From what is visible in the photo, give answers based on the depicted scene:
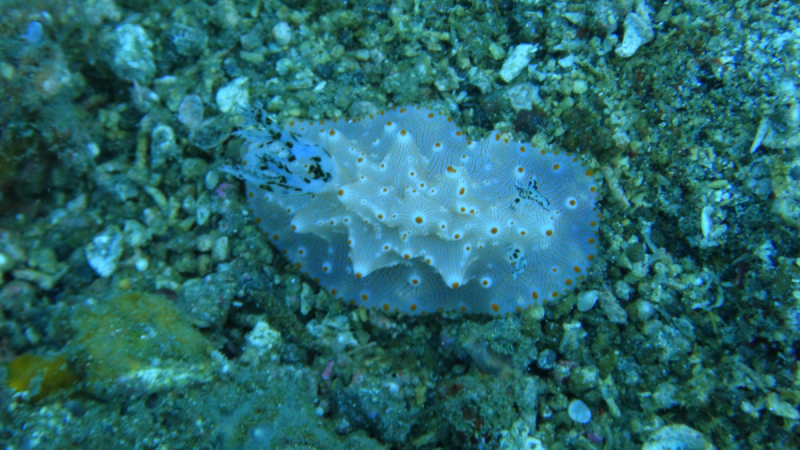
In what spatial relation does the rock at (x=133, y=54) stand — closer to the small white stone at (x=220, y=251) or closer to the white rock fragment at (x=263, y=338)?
the small white stone at (x=220, y=251)

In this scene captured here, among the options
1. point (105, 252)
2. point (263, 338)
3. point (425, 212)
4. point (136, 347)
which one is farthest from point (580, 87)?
point (105, 252)

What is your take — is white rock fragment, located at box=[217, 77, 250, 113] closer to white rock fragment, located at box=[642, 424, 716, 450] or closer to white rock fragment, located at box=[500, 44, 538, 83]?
white rock fragment, located at box=[500, 44, 538, 83]

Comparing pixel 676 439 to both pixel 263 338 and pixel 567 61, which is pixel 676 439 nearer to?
pixel 567 61

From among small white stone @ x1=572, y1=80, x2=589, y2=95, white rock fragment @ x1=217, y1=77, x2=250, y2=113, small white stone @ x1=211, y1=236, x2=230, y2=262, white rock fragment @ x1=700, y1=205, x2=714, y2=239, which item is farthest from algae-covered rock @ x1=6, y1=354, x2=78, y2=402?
white rock fragment @ x1=700, y1=205, x2=714, y2=239

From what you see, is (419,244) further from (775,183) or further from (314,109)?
(775,183)

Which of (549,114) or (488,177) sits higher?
(549,114)

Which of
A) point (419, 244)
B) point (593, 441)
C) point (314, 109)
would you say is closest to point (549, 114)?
Answer: point (419, 244)

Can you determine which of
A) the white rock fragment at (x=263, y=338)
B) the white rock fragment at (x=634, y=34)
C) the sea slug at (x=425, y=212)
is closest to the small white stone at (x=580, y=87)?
the white rock fragment at (x=634, y=34)
